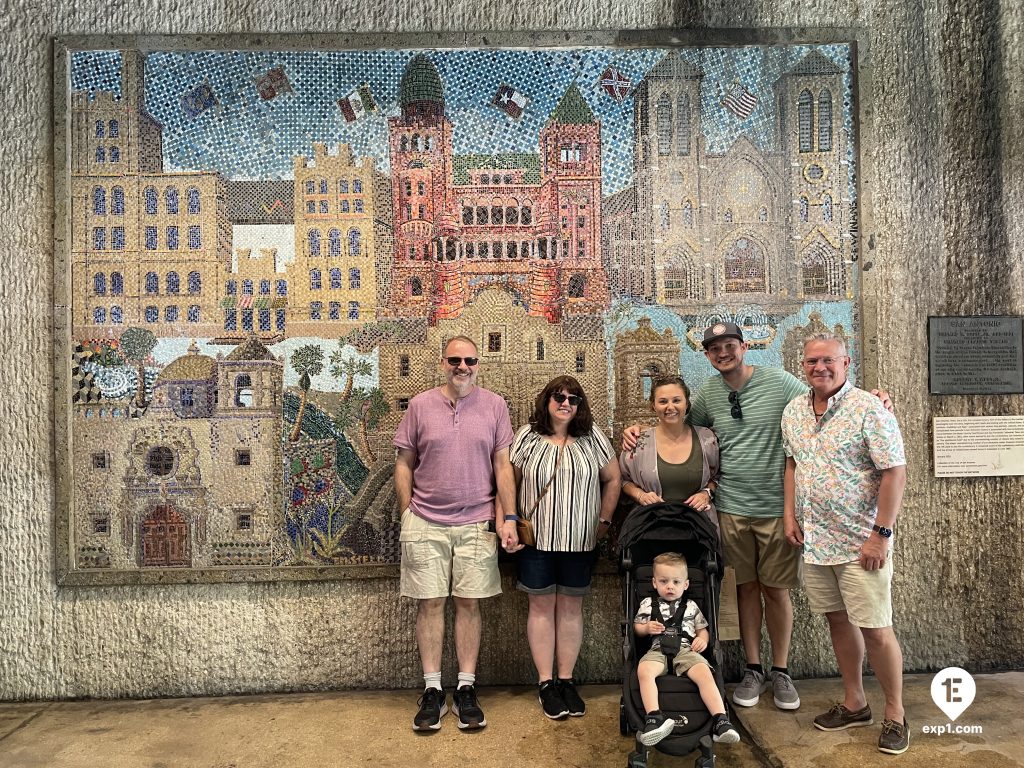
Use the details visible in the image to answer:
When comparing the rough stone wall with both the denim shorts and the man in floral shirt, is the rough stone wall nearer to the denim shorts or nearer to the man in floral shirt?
the denim shorts

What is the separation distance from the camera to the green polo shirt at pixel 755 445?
3588mm

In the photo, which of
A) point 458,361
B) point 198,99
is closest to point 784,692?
point 458,361

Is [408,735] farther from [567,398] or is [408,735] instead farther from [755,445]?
[755,445]

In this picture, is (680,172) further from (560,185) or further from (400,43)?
(400,43)

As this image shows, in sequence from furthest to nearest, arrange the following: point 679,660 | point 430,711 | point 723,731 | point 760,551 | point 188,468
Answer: point 188,468 → point 760,551 → point 430,711 → point 679,660 → point 723,731

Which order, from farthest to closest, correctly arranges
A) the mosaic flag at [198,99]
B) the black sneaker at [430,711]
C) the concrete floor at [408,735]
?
the mosaic flag at [198,99] → the black sneaker at [430,711] → the concrete floor at [408,735]

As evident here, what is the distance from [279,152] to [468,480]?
2.37m

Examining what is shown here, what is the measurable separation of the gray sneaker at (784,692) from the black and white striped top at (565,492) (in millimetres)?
1322

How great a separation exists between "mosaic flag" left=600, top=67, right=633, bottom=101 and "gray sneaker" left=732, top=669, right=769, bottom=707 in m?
3.54

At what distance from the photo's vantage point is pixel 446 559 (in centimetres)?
367

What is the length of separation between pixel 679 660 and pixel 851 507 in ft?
3.57

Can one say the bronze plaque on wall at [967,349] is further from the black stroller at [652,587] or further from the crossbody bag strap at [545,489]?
the crossbody bag strap at [545,489]

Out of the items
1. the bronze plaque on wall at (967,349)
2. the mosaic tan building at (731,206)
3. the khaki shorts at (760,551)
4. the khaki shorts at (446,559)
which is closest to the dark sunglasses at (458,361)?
the khaki shorts at (446,559)

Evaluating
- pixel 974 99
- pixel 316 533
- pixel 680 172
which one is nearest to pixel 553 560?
pixel 316 533
